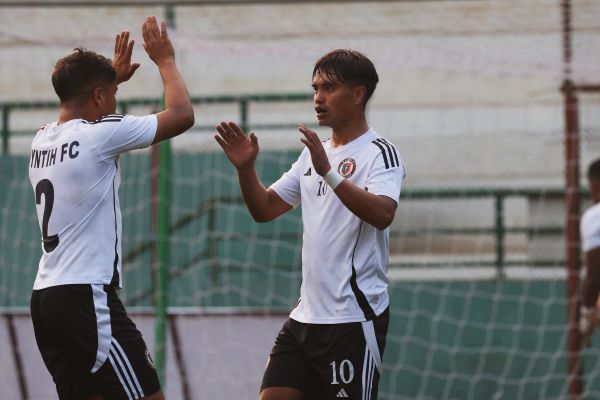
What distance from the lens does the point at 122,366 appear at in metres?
4.78

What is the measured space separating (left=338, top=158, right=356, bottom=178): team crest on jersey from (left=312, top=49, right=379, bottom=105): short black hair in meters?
0.31

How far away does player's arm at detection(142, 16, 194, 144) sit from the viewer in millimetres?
4867

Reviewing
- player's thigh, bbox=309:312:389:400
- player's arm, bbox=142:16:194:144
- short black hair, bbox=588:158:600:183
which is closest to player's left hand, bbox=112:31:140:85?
player's arm, bbox=142:16:194:144

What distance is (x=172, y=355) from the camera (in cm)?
808

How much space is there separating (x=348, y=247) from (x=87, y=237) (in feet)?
3.41

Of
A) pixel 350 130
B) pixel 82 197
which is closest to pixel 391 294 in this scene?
pixel 350 130

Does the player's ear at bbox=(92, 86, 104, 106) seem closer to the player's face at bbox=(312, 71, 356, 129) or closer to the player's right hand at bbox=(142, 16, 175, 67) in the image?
the player's right hand at bbox=(142, 16, 175, 67)

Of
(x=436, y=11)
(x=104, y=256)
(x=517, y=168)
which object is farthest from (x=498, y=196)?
(x=104, y=256)

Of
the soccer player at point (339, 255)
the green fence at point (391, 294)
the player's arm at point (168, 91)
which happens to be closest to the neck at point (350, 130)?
the soccer player at point (339, 255)

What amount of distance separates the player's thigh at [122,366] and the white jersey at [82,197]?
16 centimetres

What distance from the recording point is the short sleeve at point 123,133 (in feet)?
15.8

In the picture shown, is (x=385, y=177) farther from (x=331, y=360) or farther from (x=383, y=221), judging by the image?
(x=331, y=360)

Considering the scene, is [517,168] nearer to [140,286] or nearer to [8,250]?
[140,286]

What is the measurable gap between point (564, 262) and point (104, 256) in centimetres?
565
